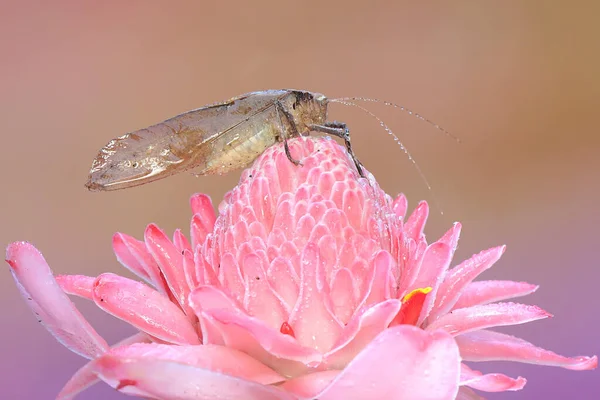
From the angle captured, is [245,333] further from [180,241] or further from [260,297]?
[180,241]

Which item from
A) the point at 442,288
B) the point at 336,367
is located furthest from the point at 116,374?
the point at 442,288

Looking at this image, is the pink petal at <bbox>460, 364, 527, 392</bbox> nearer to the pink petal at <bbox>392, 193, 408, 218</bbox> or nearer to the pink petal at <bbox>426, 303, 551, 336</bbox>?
the pink petal at <bbox>426, 303, 551, 336</bbox>

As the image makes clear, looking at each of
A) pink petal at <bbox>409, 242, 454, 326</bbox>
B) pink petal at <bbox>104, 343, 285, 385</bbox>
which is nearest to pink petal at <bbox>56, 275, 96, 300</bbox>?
pink petal at <bbox>104, 343, 285, 385</bbox>

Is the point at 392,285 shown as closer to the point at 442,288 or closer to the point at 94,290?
the point at 442,288

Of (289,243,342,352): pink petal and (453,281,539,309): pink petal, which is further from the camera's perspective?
(453,281,539,309): pink petal

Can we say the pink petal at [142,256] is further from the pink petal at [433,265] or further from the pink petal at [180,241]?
the pink petal at [433,265]

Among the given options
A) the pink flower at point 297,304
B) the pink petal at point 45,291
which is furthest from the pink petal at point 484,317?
the pink petal at point 45,291
